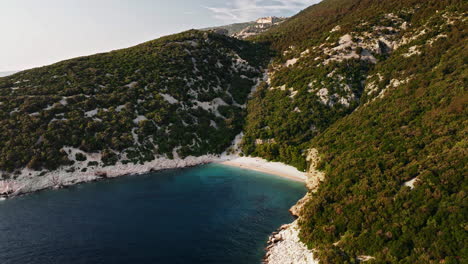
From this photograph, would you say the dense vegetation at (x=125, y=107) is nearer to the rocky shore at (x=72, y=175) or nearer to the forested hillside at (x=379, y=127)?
the rocky shore at (x=72, y=175)

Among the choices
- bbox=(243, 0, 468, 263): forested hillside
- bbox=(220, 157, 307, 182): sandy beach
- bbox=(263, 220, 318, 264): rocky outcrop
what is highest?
bbox=(243, 0, 468, 263): forested hillside

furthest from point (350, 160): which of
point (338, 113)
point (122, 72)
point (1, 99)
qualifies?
point (1, 99)

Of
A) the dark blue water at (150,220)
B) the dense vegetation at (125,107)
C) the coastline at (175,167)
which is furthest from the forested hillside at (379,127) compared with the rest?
the dense vegetation at (125,107)

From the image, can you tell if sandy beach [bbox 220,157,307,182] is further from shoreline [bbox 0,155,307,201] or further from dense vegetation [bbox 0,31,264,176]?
dense vegetation [bbox 0,31,264,176]

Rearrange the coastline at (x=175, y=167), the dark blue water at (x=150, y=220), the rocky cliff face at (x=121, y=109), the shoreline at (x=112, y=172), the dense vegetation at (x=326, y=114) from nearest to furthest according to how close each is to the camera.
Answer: the dense vegetation at (x=326, y=114) → the dark blue water at (x=150, y=220) → the coastline at (x=175, y=167) → the shoreline at (x=112, y=172) → the rocky cliff face at (x=121, y=109)

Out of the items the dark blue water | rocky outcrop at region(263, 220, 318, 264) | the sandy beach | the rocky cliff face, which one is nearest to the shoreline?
the sandy beach

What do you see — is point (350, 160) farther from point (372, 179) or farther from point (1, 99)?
point (1, 99)
